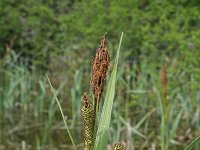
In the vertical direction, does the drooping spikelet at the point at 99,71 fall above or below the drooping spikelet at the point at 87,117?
above

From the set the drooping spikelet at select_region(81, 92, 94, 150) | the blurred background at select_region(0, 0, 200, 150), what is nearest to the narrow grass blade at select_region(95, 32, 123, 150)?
the drooping spikelet at select_region(81, 92, 94, 150)

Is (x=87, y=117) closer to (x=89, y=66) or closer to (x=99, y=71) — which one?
(x=99, y=71)

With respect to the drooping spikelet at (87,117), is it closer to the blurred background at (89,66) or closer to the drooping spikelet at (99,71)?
the drooping spikelet at (99,71)

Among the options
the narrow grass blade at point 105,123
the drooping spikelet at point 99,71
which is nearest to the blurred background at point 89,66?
the narrow grass blade at point 105,123

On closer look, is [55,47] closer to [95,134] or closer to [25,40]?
[25,40]

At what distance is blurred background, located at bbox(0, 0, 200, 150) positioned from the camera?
5484 mm

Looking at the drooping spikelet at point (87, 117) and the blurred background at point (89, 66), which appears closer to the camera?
the drooping spikelet at point (87, 117)

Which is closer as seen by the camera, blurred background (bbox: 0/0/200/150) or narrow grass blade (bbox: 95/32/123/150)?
narrow grass blade (bbox: 95/32/123/150)

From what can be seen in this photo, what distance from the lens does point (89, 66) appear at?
29.3 feet

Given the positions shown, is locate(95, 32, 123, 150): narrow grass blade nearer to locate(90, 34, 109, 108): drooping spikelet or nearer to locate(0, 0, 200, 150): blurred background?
locate(90, 34, 109, 108): drooping spikelet

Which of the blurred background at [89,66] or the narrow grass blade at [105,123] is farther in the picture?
the blurred background at [89,66]

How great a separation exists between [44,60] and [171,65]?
3070mm

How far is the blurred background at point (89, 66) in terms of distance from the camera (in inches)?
216

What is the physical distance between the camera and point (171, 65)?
7395 mm
